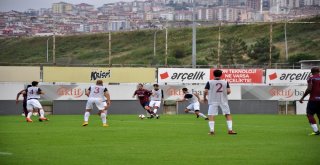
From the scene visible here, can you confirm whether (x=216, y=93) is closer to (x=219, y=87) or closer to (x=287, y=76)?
(x=219, y=87)

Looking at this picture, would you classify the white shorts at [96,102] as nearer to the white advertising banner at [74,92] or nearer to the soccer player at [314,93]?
the soccer player at [314,93]

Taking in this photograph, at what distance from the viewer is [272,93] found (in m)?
50.2

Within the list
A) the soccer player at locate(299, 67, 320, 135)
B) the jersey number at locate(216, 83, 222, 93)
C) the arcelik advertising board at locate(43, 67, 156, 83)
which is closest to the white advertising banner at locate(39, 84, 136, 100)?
the arcelik advertising board at locate(43, 67, 156, 83)

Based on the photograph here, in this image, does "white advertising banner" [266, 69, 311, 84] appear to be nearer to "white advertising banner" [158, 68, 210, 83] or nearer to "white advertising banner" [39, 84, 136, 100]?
"white advertising banner" [158, 68, 210, 83]

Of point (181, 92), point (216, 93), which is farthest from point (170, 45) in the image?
point (216, 93)

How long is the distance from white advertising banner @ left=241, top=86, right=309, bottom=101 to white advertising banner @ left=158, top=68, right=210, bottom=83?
3891mm

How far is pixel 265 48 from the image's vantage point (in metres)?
81.4

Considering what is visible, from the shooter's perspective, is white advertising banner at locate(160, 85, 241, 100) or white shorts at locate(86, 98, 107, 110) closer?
→ white shorts at locate(86, 98, 107, 110)

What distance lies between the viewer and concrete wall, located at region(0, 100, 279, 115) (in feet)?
148

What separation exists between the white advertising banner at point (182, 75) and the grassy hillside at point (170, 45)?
21.4 meters

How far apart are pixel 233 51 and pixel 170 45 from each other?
1481 cm

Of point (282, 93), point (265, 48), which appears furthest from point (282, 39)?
point (282, 93)

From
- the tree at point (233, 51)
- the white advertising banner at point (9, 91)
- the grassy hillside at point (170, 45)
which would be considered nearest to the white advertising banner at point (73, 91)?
the white advertising banner at point (9, 91)

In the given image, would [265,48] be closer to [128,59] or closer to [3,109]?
[128,59]
